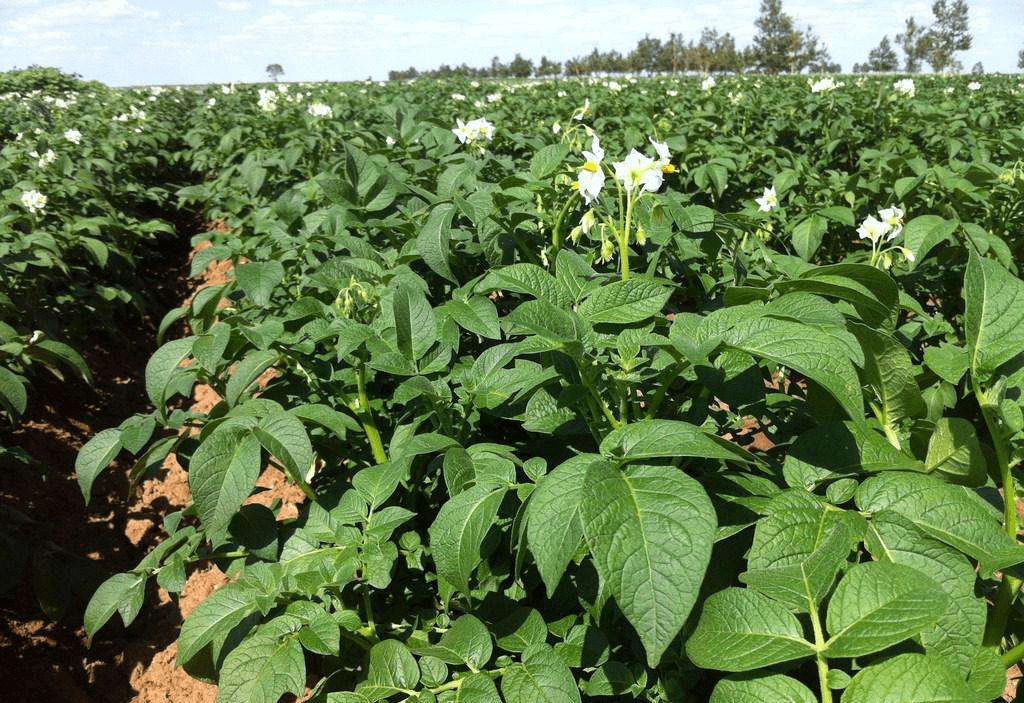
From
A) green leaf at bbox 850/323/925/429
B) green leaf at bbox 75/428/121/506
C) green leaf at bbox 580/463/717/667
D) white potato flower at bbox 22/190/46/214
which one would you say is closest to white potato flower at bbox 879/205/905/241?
green leaf at bbox 850/323/925/429

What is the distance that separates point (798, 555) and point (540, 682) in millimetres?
517

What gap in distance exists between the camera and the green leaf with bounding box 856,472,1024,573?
37.4 inches

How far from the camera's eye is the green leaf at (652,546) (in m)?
0.85

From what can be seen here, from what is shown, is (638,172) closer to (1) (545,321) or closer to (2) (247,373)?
(1) (545,321)

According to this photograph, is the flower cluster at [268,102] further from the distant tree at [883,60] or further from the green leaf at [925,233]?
the distant tree at [883,60]

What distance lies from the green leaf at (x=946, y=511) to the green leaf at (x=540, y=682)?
23.4 inches

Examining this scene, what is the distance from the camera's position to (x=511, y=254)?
220cm

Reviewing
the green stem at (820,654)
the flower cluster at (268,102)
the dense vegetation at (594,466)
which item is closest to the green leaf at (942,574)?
the dense vegetation at (594,466)

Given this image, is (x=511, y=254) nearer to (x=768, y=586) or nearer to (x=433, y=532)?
(x=433, y=532)

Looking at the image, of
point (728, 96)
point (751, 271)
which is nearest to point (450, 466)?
point (751, 271)

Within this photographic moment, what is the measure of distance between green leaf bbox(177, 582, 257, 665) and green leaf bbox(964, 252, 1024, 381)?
61.2 inches

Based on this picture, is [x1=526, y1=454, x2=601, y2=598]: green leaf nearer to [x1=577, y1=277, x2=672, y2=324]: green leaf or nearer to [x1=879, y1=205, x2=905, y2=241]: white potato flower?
[x1=577, y1=277, x2=672, y2=324]: green leaf

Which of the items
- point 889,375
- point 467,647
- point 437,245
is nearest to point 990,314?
point 889,375

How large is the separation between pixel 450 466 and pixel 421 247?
828mm
